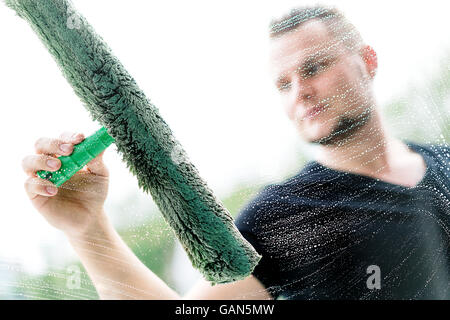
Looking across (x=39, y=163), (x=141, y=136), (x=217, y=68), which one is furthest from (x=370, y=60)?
(x=39, y=163)

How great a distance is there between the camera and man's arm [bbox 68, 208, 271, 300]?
18.0 inches

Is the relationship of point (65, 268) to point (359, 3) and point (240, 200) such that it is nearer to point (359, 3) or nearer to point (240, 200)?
point (240, 200)

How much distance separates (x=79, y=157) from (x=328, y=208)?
0.29 m

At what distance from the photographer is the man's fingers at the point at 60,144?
1.38ft

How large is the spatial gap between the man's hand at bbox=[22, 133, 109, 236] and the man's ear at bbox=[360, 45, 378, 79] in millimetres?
329

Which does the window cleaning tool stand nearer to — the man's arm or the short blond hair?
the man's arm

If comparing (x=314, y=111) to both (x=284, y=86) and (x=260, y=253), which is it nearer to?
(x=284, y=86)

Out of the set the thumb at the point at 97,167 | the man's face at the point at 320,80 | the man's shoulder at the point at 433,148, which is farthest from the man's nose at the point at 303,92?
the thumb at the point at 97,167

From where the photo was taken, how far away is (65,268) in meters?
0.50

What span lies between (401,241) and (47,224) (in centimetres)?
43

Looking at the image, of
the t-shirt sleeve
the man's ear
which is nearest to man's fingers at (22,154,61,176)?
the t-shirt sleeve

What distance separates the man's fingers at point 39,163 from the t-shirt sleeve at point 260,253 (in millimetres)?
211

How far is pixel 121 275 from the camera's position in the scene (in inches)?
17.9
